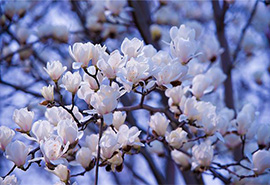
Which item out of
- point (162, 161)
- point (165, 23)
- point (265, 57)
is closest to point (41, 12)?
point (165, 23)

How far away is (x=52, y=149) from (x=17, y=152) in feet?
0.41

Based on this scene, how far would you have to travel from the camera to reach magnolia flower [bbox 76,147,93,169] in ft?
3.37

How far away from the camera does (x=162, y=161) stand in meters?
2.88

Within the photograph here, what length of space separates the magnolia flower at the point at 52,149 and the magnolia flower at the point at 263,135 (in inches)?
27.1

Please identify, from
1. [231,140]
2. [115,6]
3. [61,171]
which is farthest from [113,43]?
[61,171]

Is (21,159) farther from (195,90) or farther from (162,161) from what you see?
(162,161)

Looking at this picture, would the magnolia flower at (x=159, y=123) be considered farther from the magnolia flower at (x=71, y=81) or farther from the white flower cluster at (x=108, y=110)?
the magnolia flower at (x=71, y=81)

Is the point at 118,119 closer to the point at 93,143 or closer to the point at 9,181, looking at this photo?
the point at 93,143

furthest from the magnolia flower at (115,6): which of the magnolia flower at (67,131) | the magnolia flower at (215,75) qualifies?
the magnolia flower at (67,131)

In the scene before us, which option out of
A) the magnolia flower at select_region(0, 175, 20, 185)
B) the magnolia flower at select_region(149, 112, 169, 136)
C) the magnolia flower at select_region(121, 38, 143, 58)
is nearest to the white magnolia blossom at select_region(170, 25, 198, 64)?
the magnolia flower at select_region(121, 38, 143, 58)

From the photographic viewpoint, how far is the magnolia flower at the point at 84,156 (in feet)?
3.37

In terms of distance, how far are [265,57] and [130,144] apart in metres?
2.62

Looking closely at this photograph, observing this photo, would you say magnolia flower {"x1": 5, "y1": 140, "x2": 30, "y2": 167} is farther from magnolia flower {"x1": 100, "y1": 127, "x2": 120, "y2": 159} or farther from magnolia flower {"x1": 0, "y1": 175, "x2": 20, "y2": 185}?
magnolia flower {"x1": 100, "y1": 127, "x2": 120, "y2": 159}

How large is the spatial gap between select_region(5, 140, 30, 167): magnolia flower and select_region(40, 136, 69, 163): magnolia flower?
0.09 m
